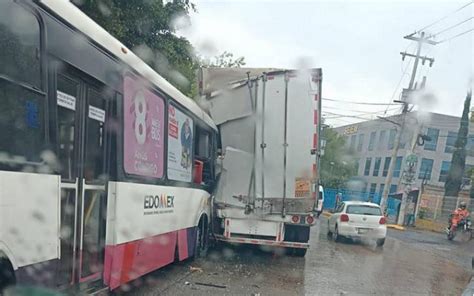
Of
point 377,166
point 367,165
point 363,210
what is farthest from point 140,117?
point 367,165

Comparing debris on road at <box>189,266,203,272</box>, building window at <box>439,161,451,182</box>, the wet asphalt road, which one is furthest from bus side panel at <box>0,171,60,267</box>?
building window at <box>439,161,451,182</box>

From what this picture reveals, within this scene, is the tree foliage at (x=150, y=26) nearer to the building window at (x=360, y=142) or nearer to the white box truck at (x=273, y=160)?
the white box truck at (x=273, y=160)

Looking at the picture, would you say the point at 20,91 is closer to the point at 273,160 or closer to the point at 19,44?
the point at 19,44

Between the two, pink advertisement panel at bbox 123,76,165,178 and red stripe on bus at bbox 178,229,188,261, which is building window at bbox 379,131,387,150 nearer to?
red stripe on bus at bbox 178,229,188,261

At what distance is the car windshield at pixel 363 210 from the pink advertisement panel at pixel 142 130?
9.88 m

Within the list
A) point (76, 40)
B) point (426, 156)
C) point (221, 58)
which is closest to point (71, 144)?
point (76, 40)

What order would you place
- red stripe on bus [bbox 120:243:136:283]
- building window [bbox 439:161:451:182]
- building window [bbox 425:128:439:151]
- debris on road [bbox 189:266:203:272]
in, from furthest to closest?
building window [bbox 439:161:451:182] → building window [bbox 425:128:439:151] → debris on road [bbox 189:266:203:272] → red stripe on bus [bbox 120:243:136:283]

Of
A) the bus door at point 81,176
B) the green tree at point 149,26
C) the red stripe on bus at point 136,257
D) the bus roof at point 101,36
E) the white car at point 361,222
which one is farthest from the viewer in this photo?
the white car at point 361,222

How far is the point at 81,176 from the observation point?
449 cm

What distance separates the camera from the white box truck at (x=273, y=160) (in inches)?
356

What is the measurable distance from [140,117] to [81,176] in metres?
1.45

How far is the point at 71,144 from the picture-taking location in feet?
14.2

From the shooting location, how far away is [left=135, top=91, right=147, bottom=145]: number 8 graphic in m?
5.64

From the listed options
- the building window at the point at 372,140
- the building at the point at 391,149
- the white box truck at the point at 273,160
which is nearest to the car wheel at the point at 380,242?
the white box truck at the point at 273,160
